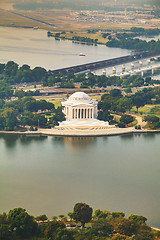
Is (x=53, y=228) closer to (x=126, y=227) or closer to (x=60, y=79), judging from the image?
(x=126, y=227)

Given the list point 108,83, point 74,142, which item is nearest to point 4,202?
point 74,142

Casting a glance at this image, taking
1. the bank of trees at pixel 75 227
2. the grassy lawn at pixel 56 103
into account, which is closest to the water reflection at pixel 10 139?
the grassy lawn at pixel 56 103

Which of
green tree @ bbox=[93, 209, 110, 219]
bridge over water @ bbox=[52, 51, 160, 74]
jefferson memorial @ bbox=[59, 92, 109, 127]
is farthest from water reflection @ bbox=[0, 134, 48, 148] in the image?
bridge over water @ bbox=[52, 51, 160, 74]

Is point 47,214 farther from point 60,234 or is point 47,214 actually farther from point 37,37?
point 37,37

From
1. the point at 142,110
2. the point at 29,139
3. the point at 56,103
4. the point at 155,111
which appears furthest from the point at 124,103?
the point at 29,139

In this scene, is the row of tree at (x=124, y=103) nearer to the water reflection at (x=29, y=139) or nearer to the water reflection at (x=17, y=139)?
the water reflection at (x=29, y=139)

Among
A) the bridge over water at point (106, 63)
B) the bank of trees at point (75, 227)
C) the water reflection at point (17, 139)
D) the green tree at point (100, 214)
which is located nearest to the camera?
the bank of trees at point (75, 227)

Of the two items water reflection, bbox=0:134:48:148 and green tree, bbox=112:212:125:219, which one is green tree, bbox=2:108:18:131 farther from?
green tree, bbox=112:212:125:219
